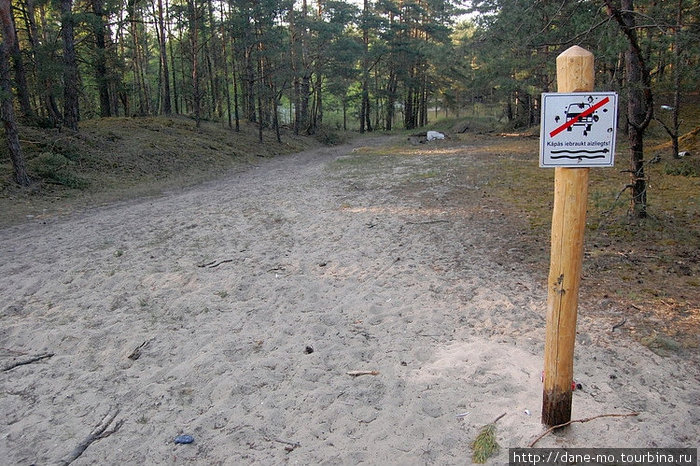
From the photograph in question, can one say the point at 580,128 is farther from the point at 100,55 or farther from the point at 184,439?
the point at 100,55

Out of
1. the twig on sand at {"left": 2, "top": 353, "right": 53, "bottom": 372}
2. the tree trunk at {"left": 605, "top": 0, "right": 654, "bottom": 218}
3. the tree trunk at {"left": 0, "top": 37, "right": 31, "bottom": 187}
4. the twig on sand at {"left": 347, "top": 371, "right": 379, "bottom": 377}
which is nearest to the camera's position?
the twig on sand at {"left": 347, "top": 371, "right": 379, "bottom": 377}

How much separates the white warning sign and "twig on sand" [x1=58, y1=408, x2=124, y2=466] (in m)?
3.32

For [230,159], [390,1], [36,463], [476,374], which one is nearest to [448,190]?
[476,374]

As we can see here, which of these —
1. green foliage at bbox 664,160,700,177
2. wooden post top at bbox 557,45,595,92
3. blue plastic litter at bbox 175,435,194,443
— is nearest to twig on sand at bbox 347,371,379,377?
blue plastic litter at bbox 175,435,194,443

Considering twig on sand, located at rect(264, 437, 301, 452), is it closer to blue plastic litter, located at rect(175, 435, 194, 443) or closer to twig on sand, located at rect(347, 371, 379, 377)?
blue plastic litter, located at rect(175, 435, 194, 443)

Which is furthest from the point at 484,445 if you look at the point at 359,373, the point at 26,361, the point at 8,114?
the point at 8,114

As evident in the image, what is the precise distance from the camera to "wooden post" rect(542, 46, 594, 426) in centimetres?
244

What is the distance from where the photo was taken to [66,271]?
585 cm

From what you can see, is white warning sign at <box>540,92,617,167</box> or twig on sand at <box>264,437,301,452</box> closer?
white warning sign at <box>540,92,617,167</box>

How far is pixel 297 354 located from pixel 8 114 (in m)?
10.3

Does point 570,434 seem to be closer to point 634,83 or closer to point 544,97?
point 544,97

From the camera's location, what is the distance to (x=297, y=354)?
396 centimetres

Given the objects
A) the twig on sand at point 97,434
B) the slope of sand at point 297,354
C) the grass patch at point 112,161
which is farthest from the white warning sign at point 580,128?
the grass patch at point 112,161

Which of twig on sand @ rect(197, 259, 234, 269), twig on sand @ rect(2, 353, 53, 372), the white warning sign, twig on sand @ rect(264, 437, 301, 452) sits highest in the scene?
the white warning sign
